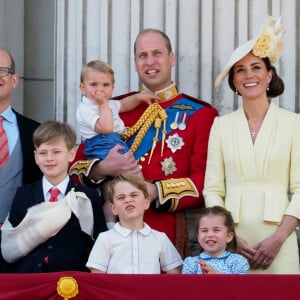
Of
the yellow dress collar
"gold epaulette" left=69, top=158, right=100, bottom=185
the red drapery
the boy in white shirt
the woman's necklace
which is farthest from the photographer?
the yellow dress collar

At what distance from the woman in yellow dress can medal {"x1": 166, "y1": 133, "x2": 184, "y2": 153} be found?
0.80 feet

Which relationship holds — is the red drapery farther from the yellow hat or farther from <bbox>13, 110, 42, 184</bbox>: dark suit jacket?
the yellow hat

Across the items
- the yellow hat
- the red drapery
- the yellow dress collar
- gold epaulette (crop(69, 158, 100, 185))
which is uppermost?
the yellow hat

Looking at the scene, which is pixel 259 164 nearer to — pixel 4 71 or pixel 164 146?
pixel 164 146

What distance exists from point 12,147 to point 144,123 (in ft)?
2.23

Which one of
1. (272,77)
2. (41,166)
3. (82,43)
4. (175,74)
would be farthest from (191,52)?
(41,166)

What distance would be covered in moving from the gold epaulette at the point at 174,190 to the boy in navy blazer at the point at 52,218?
1.25 ft

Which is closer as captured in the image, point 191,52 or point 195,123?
point 195,123

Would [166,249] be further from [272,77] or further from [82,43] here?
[82,43]

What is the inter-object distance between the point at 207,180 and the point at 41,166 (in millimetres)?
808

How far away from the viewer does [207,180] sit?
20.2 feet

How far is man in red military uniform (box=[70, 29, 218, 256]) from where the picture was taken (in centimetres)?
621

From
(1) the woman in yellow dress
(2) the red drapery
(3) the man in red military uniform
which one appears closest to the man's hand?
(3) the man in red military uniform

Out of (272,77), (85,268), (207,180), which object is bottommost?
(85,268)
